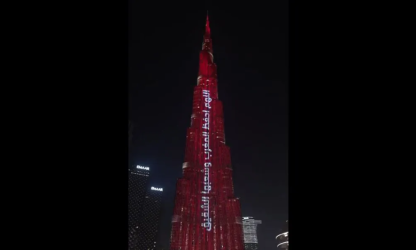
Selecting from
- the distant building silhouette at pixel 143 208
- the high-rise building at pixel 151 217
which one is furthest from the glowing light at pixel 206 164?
the high-rise building at pixel 151 217

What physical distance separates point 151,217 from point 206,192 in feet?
137

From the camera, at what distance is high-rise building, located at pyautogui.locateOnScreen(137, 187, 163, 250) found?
195 feet

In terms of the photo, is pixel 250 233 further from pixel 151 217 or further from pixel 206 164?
pixel 206 164

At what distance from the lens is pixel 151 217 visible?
2452 inches

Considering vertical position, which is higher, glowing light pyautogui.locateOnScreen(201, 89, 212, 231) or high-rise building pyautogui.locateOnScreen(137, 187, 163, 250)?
glowing light pyautogui.locateOnScreen(201, 89, 212, 231)

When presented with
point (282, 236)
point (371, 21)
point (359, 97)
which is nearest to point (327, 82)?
point (359, 97)

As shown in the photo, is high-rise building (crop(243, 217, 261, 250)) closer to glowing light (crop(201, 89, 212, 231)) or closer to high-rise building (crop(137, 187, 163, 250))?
high-rise building (crop(137, 187, 163, 250))

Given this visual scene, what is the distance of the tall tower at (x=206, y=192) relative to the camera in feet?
71.8

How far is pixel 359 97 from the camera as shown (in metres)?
2.39

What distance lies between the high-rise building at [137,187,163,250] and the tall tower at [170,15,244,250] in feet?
127

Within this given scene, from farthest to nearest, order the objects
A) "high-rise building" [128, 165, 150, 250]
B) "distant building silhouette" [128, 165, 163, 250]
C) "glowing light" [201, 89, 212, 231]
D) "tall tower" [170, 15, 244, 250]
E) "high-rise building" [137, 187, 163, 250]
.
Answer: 1. "high-rise building" [137, 187, 163, 250]
2. "high-rise building" [128, 165, 150, 250]
3. "distant building silhouette" [128, 165, 163, 250]
4. "glowing light" [201, 89, 212, 231]
5. "tall tower" [170, 15, 244, 250]

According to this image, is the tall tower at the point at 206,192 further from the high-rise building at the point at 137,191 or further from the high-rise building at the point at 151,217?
the high-rise building at the point at 151,217

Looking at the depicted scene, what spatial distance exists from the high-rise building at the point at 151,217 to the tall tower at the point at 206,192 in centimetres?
3871

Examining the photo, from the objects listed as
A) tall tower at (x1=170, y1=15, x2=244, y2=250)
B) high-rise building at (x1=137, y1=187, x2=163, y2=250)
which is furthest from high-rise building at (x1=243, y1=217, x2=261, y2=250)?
tall tower at (x1=170, y1=15, x2=244, y2=250)
